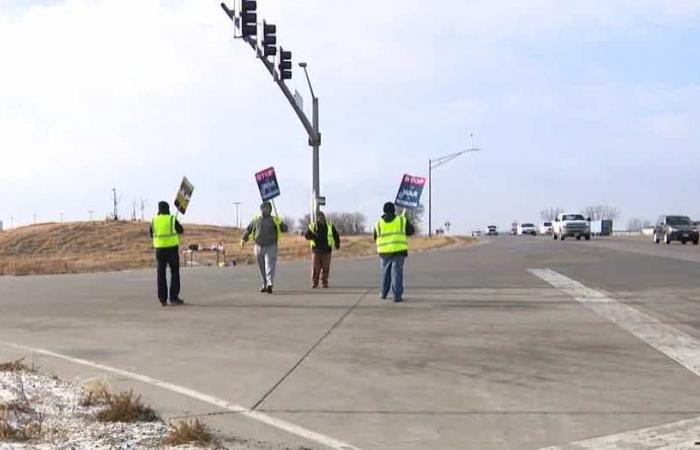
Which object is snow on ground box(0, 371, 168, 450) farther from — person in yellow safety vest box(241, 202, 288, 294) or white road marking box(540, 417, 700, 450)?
person in yellow safety vest box(241, 202, 288, 294)

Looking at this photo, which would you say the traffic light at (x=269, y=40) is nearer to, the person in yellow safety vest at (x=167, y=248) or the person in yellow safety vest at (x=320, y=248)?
the person in yellow safety vest at (x=320, y=248)

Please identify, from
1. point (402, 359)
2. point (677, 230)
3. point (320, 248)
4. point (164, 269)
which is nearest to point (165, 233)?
point (164, 269)

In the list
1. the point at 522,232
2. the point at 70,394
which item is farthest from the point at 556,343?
the point at 522,232

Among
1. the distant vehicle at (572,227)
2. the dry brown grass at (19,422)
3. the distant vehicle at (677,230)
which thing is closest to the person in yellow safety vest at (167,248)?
the dry brown grass at (19,422)

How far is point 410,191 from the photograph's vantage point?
2262 cm

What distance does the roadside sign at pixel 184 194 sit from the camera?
21.5 meters

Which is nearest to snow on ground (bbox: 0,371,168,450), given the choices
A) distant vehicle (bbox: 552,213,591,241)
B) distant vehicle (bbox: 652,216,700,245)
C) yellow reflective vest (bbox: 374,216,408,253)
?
yellow reflective vest (bbox: 374,216,408,253)

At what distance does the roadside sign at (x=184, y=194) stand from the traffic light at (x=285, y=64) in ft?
19.5

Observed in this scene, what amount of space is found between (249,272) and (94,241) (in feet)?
192

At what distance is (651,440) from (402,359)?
344cm

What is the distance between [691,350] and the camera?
368 inches

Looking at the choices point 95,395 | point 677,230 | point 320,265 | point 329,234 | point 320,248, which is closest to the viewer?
point 95,395

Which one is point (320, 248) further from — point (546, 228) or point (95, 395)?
point (546, 228)

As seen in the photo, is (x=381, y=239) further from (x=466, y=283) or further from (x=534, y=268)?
(x=534, y=268)
